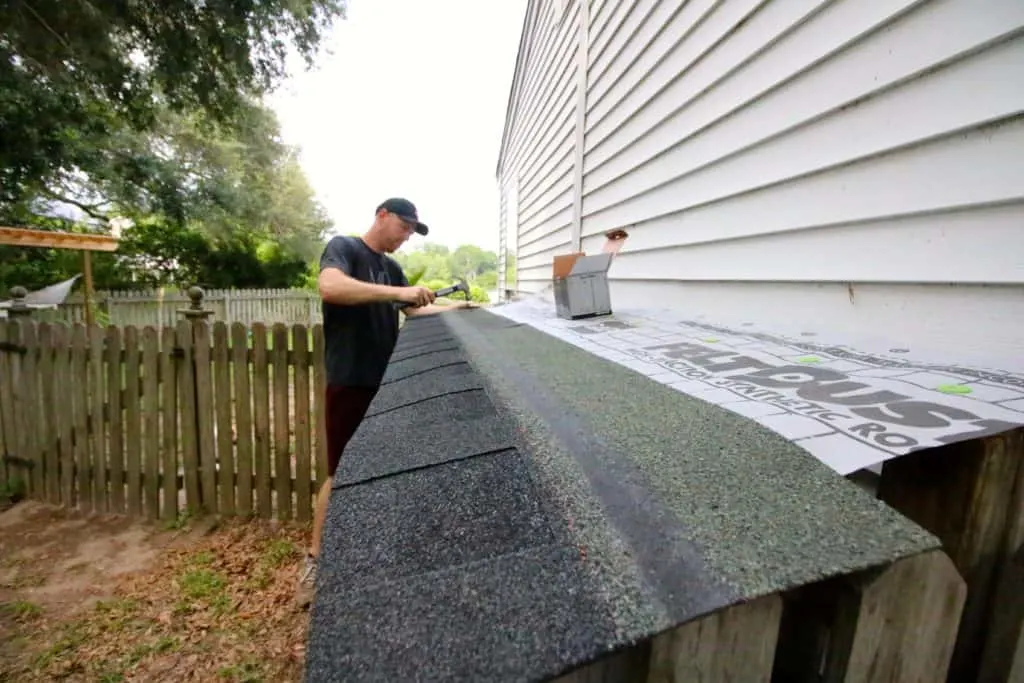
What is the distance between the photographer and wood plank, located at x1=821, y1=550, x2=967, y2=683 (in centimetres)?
49

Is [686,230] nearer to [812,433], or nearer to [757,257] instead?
[757,257]

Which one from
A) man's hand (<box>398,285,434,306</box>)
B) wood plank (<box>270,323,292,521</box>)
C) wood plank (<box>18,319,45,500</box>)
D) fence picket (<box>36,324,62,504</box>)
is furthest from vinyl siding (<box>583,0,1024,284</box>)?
wood plank (<box>18,319,45,500</box>)

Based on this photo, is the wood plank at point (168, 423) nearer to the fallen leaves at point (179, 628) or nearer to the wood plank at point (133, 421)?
the wood plank at point (133, 421)

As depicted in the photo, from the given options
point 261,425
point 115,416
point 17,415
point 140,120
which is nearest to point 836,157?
point 261,425

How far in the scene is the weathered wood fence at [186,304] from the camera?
9.85 meters

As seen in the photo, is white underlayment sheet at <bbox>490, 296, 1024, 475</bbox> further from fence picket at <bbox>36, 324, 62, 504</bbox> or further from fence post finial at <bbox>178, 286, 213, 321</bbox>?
fence picket at <bbox>36, 324, 62, 504</bbox>

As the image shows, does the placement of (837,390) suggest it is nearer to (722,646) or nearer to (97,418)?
(722,646)

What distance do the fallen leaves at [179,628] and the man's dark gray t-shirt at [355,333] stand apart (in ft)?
4.46

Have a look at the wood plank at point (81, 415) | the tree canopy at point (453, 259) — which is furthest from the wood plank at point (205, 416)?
the tree canopy at point (453, 259)

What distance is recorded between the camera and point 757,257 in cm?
203

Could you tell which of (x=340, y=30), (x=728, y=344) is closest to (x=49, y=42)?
(x=340, y=30)

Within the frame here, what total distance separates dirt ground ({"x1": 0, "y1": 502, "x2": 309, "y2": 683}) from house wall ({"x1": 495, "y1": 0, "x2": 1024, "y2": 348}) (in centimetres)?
288

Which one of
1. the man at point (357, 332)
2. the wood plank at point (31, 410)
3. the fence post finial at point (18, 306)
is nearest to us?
the man at point (357, 332)

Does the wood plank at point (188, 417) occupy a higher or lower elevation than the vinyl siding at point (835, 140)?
lower
